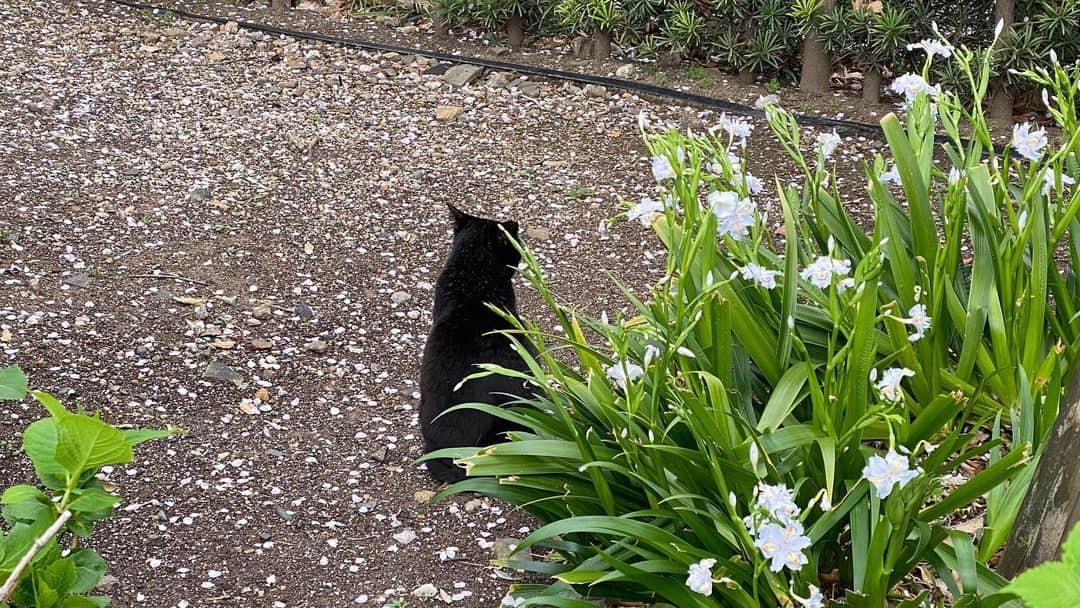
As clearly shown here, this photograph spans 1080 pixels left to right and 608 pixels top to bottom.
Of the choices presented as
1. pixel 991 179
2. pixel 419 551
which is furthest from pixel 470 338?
pixel 991 179

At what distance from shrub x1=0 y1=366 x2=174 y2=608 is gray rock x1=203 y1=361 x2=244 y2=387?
1.54m

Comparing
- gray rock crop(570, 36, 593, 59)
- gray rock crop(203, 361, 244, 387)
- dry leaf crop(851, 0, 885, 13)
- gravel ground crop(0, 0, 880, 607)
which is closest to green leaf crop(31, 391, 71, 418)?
gravel ground crop(0, 0, 880, 607)

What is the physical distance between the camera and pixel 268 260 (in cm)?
439

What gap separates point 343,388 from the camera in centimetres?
366

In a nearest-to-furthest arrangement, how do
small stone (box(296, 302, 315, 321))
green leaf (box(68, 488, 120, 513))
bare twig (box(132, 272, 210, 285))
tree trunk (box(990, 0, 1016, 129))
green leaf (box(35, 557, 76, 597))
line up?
1. green leaf (box(68, 488, 120, 513))
2. green leaf (box(35, 557, 76, 597))
3. small stone (box(296, 302, 315, 321))
4. bare twig (box(132, 272, 210, 285))
5. tree trunk (box(990, 0, 1016, 129))

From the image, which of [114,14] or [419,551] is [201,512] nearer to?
[419,551]

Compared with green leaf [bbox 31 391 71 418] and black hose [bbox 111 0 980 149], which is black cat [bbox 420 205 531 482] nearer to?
green leaf [bbox 31 391 71 418]

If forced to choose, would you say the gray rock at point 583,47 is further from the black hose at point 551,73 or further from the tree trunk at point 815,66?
the tree trunk at point 815,66

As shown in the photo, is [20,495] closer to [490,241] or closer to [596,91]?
[490,241]

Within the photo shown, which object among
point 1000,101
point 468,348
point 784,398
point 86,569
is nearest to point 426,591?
point 468,348

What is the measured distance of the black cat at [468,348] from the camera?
2979 millimetres

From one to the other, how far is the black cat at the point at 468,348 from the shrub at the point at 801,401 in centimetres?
23

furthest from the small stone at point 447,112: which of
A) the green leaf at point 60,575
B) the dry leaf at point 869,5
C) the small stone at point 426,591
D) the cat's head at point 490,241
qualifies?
the green leaf at point 60,575

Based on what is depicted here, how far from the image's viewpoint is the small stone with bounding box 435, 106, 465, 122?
570 centimetres
